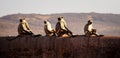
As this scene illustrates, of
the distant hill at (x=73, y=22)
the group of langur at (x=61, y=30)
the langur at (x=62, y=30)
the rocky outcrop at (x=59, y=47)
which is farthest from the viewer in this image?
the distant hill at (x=73, y=22)

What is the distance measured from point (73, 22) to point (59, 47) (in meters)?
75.6

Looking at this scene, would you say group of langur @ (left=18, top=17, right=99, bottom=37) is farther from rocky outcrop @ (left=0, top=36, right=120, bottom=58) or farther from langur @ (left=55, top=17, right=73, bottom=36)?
rocky outcrop @ (left=0, top=36, right=120, bottom=58)

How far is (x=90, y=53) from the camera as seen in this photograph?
44.1 feet

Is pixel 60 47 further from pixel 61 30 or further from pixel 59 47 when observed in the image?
pixel 61 30

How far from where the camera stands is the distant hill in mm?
79056

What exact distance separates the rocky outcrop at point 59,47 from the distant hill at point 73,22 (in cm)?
5680

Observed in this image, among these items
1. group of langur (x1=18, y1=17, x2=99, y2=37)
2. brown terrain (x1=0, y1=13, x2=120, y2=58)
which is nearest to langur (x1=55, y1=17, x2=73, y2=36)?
group of langur (x1=18, y1=17, x2=99, y2=37)

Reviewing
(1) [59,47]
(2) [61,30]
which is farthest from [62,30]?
(1) [59,47]

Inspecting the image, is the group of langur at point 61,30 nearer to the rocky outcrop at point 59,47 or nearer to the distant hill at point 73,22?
the rocky outcrop at point 59,47

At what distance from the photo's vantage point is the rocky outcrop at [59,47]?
42.9 ft

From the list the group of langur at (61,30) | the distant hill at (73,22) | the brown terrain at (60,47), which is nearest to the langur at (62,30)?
the group of langur at (61,30)

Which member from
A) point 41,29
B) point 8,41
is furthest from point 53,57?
point 41,29

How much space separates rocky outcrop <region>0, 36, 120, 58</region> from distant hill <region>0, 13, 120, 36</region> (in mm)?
56804

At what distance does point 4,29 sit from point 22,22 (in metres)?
56.7
